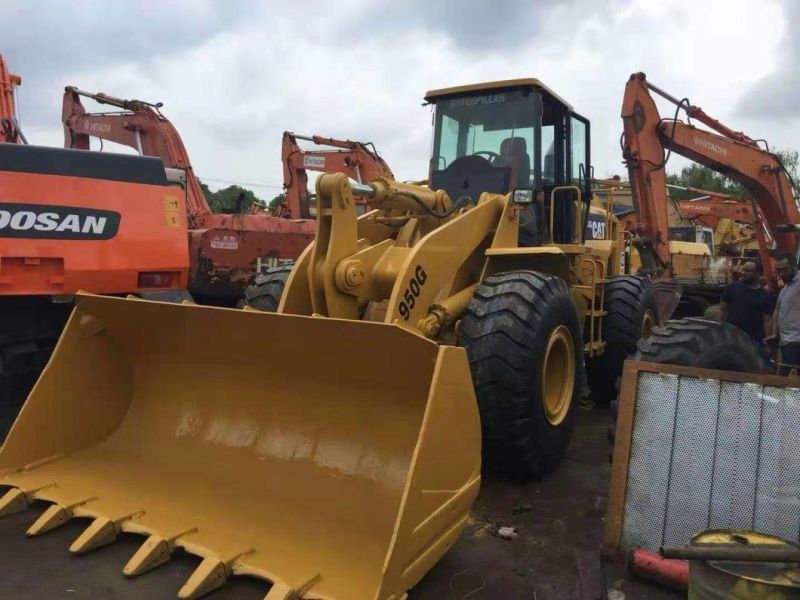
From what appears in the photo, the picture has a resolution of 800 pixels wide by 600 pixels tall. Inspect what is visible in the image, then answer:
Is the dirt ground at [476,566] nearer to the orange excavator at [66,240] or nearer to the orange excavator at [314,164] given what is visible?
the orange excavator at [66,240]

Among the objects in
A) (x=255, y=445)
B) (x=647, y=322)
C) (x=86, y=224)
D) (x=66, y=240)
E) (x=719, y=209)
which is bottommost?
(x=255, y=445)

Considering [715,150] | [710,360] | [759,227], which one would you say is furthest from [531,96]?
[759,227]

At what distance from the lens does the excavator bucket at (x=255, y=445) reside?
9.60 ft

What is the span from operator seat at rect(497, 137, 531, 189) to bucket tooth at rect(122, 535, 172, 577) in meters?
3.75

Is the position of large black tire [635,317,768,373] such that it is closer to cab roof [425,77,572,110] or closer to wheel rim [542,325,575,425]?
wheel rim [542,325,575,425]

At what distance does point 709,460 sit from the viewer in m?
2.99

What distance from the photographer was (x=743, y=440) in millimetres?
2938

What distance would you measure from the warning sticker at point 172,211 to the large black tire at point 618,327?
4.06 metres

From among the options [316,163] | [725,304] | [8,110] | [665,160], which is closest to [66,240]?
[8,110]

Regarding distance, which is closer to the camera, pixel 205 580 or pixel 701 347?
pixel 205 580

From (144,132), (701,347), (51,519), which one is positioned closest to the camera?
(51,519)

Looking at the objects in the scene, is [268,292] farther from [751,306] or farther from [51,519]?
[751,306]

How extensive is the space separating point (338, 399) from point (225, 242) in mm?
6960

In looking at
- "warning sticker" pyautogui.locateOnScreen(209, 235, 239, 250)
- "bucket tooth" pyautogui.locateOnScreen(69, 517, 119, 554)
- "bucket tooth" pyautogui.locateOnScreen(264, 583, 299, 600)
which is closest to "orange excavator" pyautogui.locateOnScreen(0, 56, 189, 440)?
"bucket tooth" pyautogui.locateOnScreen(69, 517, 119, 554)
